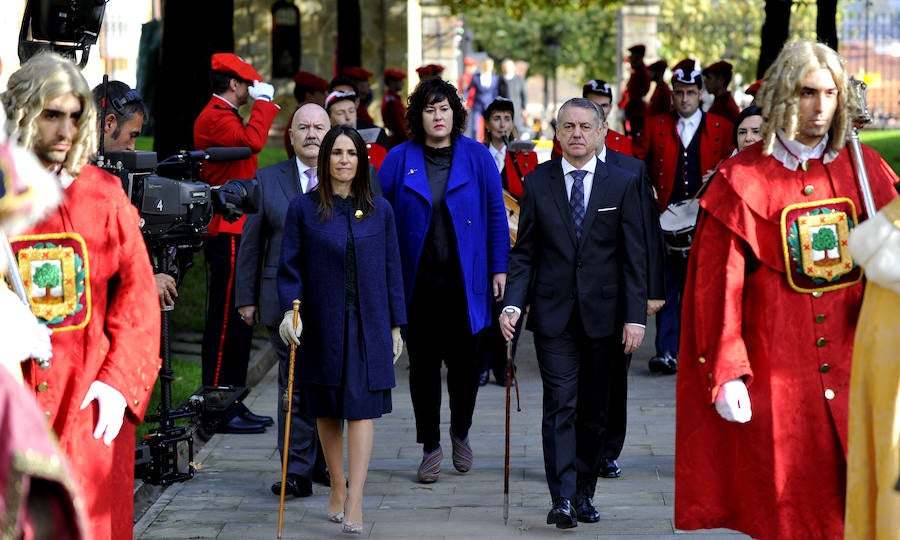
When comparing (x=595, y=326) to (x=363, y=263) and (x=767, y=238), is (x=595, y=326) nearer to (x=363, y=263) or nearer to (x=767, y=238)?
(x=363, y=263)

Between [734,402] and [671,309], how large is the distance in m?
6.14

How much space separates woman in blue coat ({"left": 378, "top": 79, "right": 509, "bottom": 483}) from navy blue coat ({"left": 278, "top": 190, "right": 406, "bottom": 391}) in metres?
1.10

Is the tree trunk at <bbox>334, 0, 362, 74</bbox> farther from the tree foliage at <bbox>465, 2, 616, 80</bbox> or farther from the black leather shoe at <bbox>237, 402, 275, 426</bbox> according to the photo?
the tree foliage at <bbox>465, 2, 616, 80</bbox>

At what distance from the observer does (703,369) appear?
5.50 meters

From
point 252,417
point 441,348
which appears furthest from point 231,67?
point 441,348

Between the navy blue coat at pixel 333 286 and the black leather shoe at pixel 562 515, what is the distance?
2.98 ft

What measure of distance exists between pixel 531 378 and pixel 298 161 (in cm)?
385

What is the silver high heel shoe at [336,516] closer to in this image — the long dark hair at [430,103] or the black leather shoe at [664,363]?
the long dark hair at [430,103]

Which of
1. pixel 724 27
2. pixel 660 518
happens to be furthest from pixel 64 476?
pixel 724 27

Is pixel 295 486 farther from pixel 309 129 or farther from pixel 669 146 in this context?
pixel 669 146

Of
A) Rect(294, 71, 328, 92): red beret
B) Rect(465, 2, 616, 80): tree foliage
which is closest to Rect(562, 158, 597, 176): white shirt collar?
Rect(294, 71, 328, 92): red beret

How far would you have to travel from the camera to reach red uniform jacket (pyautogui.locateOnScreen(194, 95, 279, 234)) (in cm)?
943

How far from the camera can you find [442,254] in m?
8.41

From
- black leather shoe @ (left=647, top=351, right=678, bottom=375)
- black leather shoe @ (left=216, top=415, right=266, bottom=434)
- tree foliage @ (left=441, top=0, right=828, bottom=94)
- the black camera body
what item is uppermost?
tree foliage @ (left=441, top=0, right=828, bottom=94)
